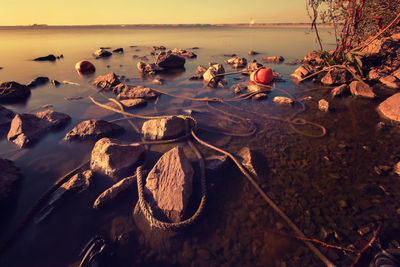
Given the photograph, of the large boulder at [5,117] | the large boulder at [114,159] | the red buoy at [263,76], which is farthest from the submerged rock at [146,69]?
the large boulder at [114,159]

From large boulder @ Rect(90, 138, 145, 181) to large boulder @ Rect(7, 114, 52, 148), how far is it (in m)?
2.57

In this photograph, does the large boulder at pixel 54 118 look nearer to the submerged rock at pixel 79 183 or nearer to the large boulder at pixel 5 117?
the large boulder at pixel 5 117

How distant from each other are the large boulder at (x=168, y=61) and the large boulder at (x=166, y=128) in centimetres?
1011

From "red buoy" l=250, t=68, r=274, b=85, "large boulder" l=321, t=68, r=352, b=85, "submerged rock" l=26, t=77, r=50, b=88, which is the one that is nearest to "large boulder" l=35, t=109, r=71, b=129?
"submerged rock" l=26, t=77, r=50, b=88

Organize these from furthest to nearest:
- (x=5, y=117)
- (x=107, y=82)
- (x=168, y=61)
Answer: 1. (x=168, y=61)
2. (x=107, y=82)
3. (x=5, y=117)

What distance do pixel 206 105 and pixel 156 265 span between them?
219 inches

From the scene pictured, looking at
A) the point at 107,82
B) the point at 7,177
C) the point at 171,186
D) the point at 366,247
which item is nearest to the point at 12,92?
the point at 107,82

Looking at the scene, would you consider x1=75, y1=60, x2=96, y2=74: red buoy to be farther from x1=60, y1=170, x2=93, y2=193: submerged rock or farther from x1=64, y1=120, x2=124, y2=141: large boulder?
x1=60, y1=170, x2=93, y2=193: submerged rock

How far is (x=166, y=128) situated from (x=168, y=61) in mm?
10619

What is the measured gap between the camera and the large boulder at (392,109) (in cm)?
524

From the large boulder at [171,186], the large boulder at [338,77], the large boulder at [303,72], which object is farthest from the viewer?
the large boulder at [303,72]

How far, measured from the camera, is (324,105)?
6316 millimetres

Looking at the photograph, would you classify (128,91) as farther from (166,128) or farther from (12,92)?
(12,92)

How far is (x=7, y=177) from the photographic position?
3418 millimetres
